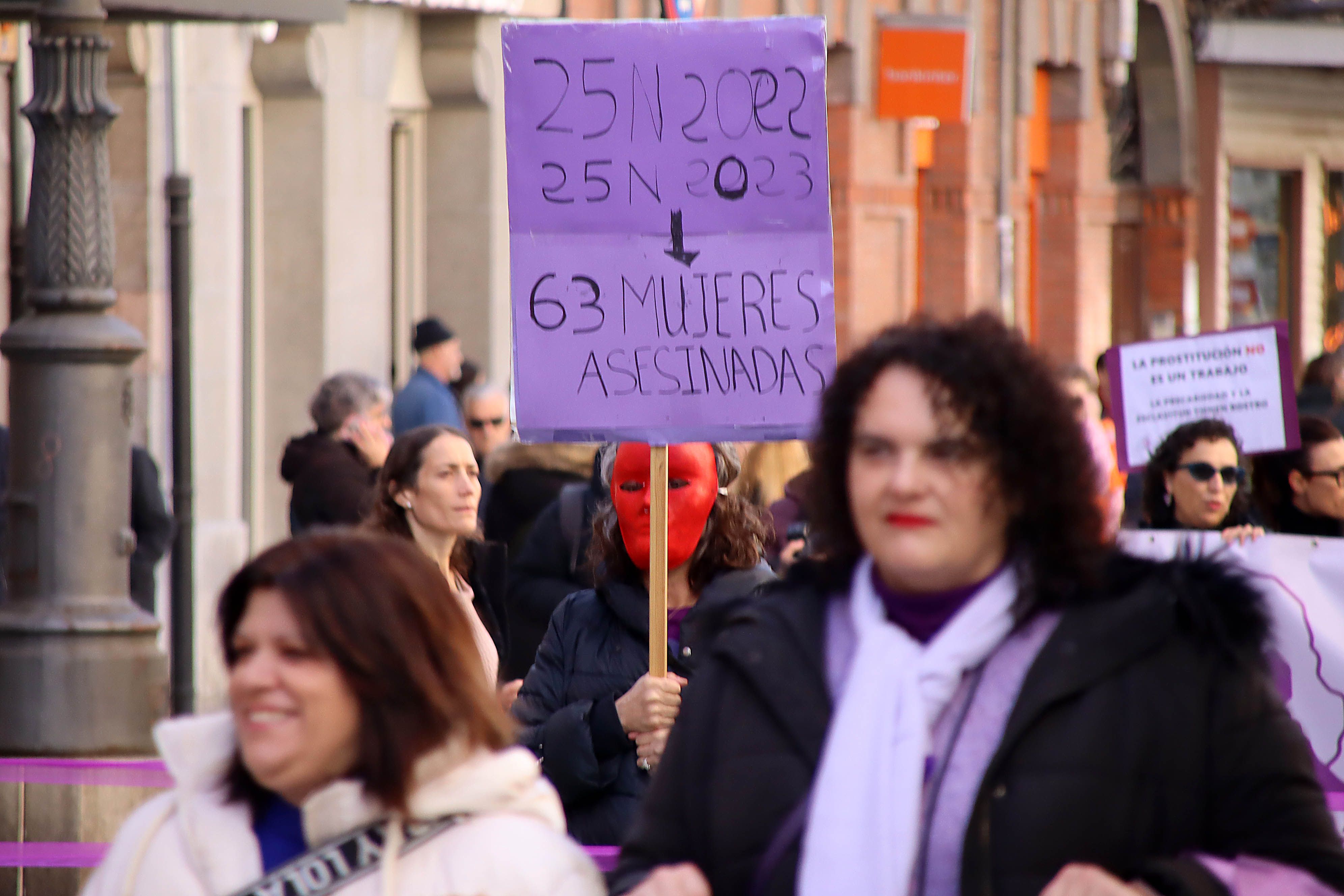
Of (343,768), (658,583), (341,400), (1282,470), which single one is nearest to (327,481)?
(341,400)

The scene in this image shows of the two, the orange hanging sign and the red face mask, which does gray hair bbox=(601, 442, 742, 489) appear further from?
the orange hanging sign

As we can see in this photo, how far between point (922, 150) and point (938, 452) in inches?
929

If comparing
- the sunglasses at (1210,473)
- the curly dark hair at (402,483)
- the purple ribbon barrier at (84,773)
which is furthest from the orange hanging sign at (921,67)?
the curly dark hair at (402,483)

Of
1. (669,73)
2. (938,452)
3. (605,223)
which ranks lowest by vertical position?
(938,452)

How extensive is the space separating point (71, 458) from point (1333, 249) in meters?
28.5

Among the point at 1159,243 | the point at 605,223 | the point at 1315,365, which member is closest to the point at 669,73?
the point at 605,223

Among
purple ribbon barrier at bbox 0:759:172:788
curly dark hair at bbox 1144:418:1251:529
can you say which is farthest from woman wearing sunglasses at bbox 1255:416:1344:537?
purple ribbon barrier at bbox 0:759:172:788

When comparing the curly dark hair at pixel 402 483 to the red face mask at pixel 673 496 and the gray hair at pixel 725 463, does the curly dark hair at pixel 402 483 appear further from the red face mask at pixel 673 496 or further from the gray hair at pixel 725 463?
the red face mask at pixel 673 496

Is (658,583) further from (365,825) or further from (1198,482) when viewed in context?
(1198,482)

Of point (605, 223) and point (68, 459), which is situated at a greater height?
point (605, 223)

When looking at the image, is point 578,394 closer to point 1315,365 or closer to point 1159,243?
point 1315,365

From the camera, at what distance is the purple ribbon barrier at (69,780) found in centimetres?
719

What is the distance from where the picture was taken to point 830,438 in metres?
3.12

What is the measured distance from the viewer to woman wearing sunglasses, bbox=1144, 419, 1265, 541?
7.76 meters
